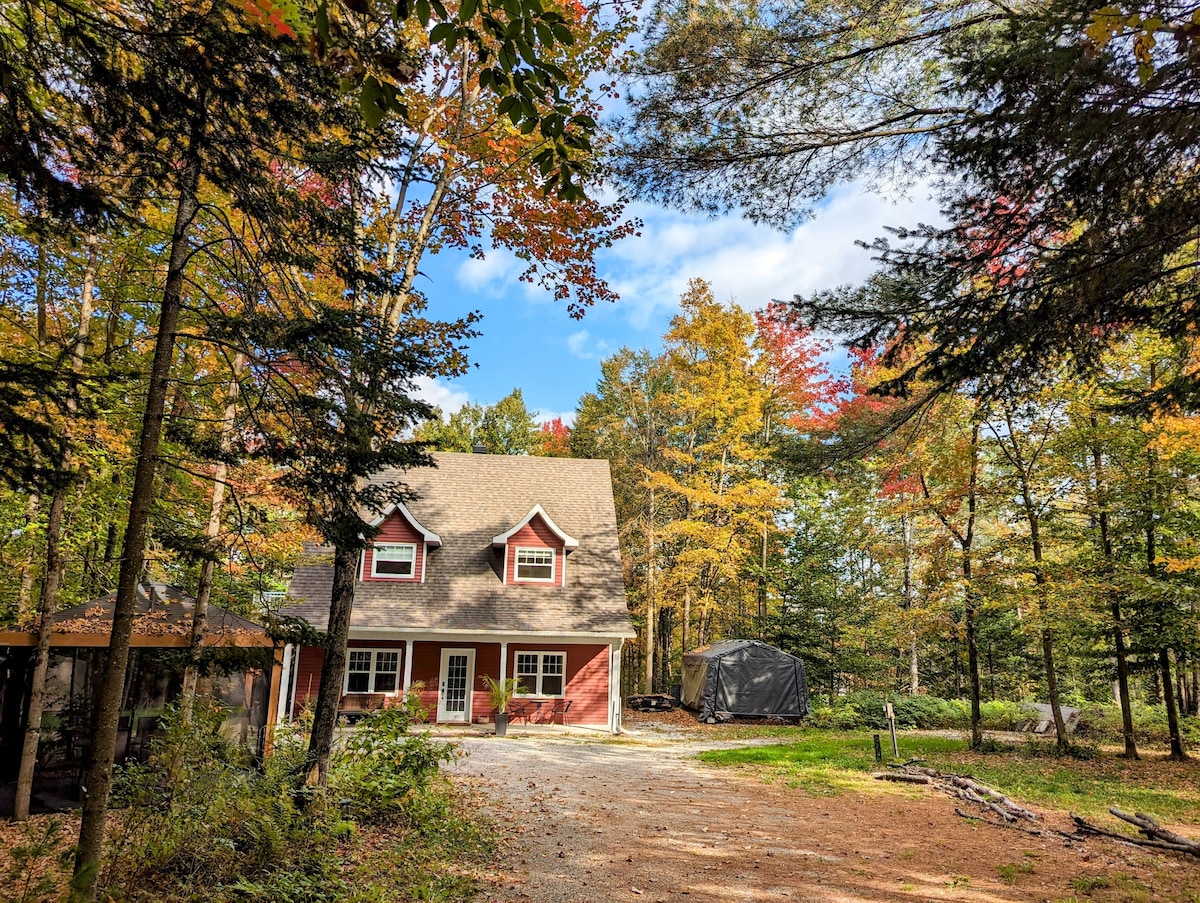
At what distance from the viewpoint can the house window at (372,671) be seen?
1788 cm

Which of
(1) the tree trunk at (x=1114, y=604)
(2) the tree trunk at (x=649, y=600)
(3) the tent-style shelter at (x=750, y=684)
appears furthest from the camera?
(2) the tree trunk at (x=649, y=600)

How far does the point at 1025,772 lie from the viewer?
12898 mm

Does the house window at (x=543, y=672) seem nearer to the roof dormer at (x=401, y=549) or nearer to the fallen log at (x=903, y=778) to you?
the roof dormer at (x=401, y=549)

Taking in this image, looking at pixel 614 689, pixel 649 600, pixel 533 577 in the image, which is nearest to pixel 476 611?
pixel 533 577

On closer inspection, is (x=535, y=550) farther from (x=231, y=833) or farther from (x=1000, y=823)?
(x=231, y=833)

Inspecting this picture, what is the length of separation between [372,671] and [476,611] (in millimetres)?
3023

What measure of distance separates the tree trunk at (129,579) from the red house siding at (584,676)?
1494 centimetres

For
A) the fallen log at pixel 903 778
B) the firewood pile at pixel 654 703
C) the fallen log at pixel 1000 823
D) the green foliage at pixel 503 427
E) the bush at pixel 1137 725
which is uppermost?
the green foliage at pixel 503 427

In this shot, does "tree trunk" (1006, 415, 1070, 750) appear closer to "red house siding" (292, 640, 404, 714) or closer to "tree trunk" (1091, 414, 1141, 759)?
"tree trunk" (1091, 414, 1141, 759)

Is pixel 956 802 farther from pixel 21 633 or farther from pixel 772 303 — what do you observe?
pixel 21 633

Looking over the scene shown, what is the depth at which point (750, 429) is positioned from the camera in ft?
80.1

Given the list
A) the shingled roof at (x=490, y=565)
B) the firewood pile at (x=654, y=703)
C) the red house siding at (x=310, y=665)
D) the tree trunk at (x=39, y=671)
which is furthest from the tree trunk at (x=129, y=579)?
the firewood pile at (x=654, y=703)

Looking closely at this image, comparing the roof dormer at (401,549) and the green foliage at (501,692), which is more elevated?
the roof dormer at (401,549)

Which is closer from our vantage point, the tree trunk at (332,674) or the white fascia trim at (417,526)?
the tree trunk at (332,674)
